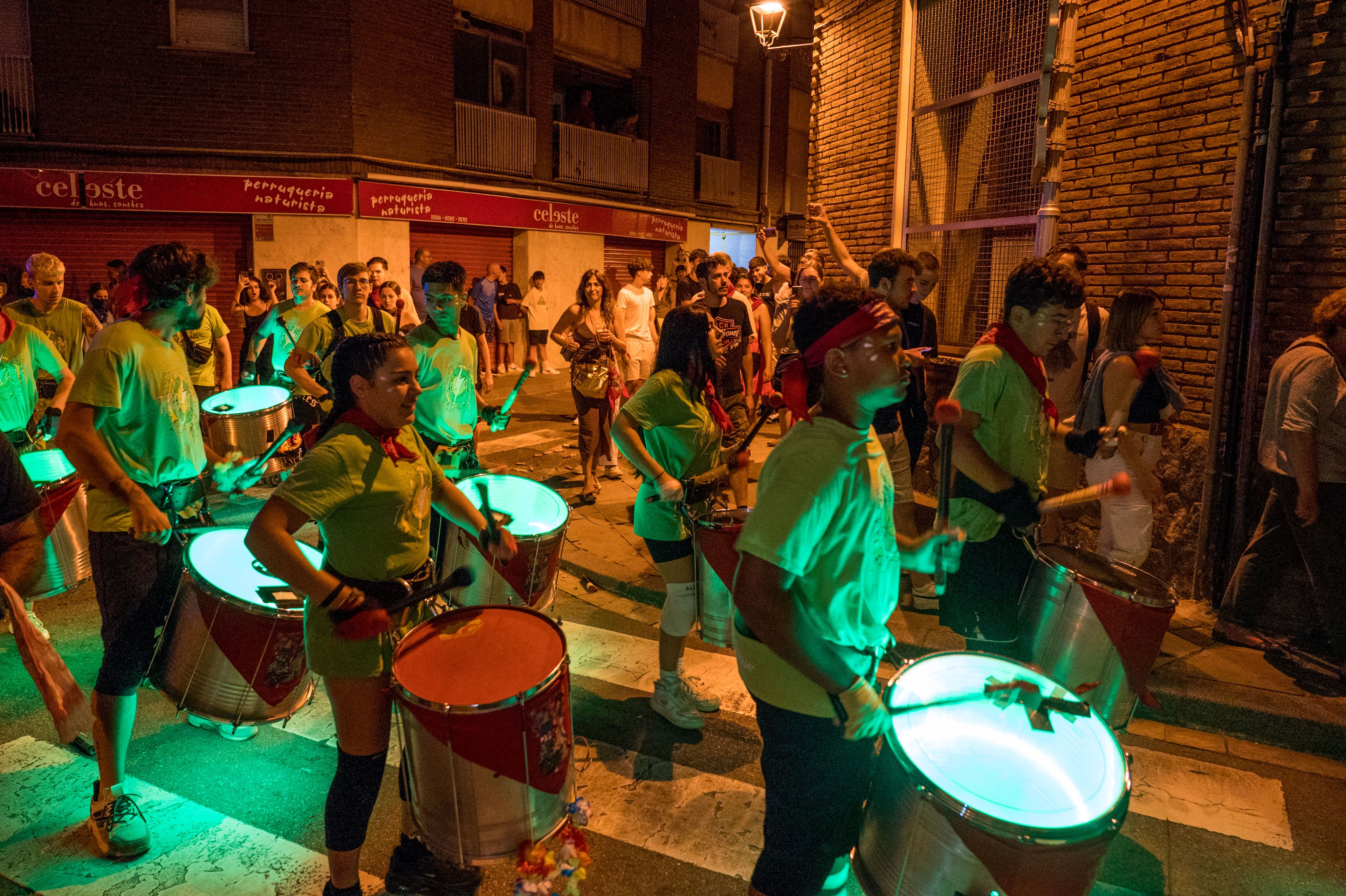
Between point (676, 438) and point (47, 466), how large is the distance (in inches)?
140

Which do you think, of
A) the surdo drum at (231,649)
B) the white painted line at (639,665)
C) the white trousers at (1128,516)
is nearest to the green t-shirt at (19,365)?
the surdo drum at (231,649)

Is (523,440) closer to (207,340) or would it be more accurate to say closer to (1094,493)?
(207,340)

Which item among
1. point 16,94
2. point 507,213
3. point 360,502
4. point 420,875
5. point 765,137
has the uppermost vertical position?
point 765,137

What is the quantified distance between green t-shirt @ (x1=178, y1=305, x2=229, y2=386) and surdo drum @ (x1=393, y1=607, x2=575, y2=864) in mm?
7483

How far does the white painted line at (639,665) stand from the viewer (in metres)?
4.68

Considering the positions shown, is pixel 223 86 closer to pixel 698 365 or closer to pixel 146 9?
pixel 146 9

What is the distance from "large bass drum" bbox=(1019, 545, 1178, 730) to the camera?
9.30 feet

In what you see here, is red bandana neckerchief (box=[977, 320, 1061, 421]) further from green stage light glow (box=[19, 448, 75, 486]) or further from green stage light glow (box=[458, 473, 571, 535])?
green stage light glow (box=[19, 448, 75, 486])

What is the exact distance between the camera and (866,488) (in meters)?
2.15

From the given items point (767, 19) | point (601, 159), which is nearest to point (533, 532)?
point (767, 19)

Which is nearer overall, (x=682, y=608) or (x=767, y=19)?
(x=682, y=608)

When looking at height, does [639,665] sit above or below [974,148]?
below

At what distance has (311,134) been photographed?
1661cm

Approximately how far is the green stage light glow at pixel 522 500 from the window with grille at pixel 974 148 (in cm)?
502
